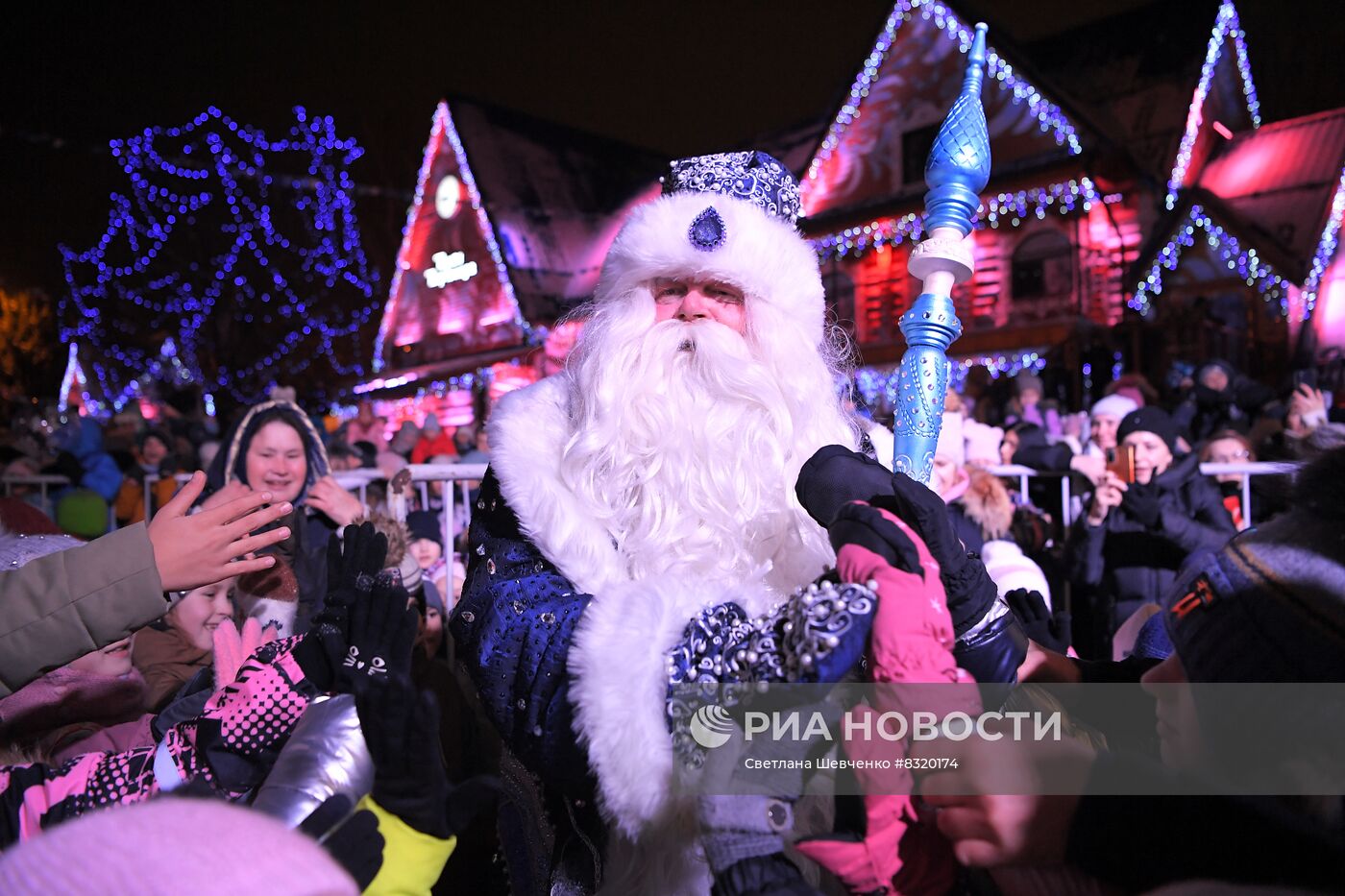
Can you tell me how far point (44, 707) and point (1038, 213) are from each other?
12.5 metres

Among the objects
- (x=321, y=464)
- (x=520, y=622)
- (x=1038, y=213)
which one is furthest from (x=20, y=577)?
(x=1038, y=213)

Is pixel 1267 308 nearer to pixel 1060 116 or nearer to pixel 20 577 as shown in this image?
pixel 1060 116

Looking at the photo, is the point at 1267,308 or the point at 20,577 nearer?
the point at 20,577

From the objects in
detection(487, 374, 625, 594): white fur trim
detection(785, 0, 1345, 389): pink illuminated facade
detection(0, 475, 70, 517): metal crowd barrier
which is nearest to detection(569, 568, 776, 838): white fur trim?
detection(487, 374, 625, 594): white fur trim

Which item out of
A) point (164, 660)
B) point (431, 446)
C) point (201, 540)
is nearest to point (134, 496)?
point (431, 446)

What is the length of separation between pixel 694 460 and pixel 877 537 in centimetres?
76

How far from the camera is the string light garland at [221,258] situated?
14.6m

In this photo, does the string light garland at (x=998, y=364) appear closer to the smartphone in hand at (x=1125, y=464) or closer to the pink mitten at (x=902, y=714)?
the smartphone in hand at (x=1125, y=464)

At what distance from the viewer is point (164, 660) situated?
269 cm

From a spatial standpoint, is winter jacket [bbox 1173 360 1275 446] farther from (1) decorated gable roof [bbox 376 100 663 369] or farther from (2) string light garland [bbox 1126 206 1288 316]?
(1) decorated gable roof [bbox 376 100 663 369]

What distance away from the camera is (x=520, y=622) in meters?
1.68

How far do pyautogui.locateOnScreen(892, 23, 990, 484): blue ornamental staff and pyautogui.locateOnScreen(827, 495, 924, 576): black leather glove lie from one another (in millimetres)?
377

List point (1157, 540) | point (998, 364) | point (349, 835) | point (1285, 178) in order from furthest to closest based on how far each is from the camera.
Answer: point (1285, 178) → point (998, 364) → point (1157, 540) → point (349, 835)

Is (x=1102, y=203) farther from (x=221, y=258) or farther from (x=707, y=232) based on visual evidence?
(x=221, y=258)
